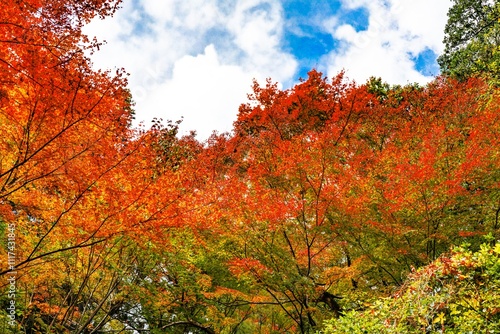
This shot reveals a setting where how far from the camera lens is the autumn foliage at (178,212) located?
6.79 metres

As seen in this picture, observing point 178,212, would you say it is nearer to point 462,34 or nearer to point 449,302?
point 449,302

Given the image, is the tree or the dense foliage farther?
the tree

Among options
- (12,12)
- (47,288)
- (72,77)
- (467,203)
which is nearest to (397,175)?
(467,203)

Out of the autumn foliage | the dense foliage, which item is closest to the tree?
the autumn foliage

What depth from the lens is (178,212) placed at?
862 centimetres

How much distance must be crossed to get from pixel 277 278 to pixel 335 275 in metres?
1.89

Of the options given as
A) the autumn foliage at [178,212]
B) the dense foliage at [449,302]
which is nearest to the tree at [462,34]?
the autumn foliage at [178,212]

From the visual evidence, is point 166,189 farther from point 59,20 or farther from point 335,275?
point 335,275

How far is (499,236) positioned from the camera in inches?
364

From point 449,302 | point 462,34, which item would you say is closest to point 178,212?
point 449,302

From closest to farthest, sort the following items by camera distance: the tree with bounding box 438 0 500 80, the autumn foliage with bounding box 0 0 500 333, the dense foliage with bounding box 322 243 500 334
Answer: the dense foliage with bounding box 322 243 500 334, the autumn foliage with bounding box 0 0 500 333, the tree with bounding box 438 0 500 80

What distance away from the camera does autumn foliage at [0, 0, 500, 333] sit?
6789mm

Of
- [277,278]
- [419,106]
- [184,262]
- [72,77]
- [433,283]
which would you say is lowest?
[433,283]

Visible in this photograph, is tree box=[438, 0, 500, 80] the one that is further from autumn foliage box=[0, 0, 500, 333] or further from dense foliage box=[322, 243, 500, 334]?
dense foliage box=[322, 243, 500, 334]
